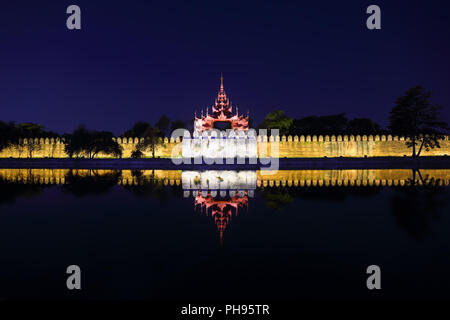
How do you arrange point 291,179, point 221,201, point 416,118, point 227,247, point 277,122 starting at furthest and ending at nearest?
point 277,122 < point 416,118 < point 291,179 < point 221,201 < point 227,247

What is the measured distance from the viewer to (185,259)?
3195 mm

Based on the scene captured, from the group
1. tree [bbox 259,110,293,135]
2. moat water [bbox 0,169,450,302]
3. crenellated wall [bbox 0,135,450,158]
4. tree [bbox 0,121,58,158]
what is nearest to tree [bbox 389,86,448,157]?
crenellated wall [bbox 0,135,450,158]

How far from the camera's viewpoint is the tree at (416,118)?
20750 millimetres

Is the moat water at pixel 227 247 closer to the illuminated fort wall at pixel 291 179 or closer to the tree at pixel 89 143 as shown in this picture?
the illuminated fort wall at pixel 291 179

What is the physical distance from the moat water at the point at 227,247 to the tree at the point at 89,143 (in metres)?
16.7

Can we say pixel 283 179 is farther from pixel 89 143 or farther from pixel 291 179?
pixel 89 143

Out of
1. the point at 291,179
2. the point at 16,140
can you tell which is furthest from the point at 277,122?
the point at 16,140

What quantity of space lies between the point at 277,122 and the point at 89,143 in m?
16.6

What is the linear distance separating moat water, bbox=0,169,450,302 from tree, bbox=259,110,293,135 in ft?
68.6

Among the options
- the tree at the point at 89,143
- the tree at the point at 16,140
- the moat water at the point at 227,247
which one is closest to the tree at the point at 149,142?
the tree at the point at 89,143

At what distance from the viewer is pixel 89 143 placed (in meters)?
22.3

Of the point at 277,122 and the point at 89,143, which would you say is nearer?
the point at 89,143

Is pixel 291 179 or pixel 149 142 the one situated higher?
pixel 149 142
